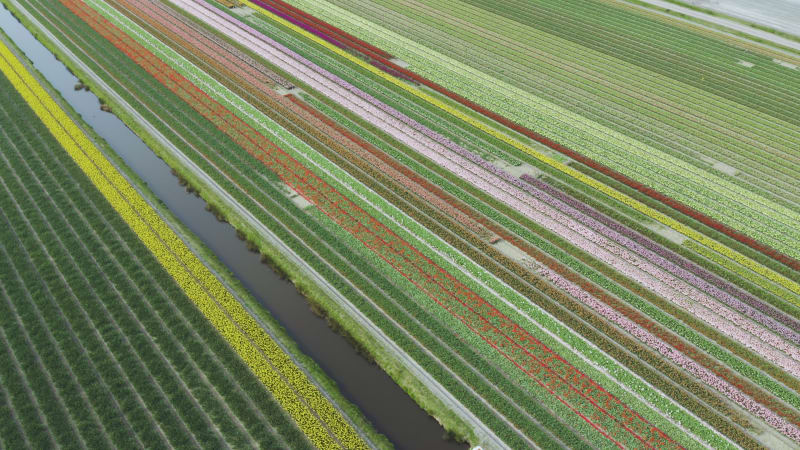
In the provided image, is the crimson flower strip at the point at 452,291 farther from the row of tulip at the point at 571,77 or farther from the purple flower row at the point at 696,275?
the row of tulip at the point at 571,77

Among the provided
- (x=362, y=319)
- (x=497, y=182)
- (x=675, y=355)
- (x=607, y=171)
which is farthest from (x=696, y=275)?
(x=362, y=319)

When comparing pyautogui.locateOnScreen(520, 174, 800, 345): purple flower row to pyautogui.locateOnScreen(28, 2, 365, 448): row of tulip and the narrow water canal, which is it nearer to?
the narrow water canal

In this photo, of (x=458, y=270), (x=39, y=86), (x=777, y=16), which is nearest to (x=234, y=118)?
(x=39, y=86)

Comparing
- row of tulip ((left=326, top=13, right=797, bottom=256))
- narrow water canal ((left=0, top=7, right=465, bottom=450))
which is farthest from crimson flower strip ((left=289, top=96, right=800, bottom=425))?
narrow water canal ((left=0, top=7, right=465, bottom=450))

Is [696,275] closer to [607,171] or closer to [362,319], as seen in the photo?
[607,171]

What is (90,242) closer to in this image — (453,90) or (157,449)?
(157,449)
